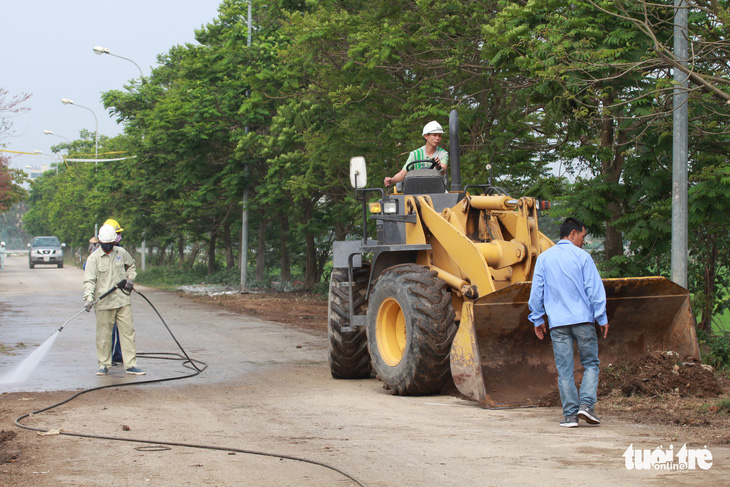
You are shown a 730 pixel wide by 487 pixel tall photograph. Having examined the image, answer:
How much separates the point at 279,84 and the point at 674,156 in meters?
16.0

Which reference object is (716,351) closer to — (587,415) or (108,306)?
(587,415)

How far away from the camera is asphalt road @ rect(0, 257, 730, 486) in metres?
6.14

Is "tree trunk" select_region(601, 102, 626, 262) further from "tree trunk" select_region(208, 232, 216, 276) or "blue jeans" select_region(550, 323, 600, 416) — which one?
"tree trunk" select_region(208, 232, 216, 276)

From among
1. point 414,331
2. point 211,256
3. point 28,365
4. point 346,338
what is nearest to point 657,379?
point 414,331

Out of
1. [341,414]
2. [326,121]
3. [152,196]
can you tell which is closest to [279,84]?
[326,121]

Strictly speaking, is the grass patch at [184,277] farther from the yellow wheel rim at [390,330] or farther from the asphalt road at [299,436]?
the yellow wheel rim at [390,330]

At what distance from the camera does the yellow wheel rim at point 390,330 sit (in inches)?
406

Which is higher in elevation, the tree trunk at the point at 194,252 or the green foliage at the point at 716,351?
the tree trunk at the point at 194,252

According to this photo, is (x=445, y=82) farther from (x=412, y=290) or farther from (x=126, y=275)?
(x=412, y=290)

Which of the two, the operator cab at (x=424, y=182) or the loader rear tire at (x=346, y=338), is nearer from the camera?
the operator cab at (x=424, y=182)

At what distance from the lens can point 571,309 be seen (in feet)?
26.6

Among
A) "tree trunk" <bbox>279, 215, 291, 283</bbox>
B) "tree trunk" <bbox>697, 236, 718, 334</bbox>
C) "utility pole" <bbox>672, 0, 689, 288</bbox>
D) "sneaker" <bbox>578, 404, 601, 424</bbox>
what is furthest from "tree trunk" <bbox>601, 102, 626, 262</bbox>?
"tree trunk" <bbox>279, 215, 291, 283</bbox>

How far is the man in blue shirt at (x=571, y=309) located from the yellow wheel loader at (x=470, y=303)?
614mm

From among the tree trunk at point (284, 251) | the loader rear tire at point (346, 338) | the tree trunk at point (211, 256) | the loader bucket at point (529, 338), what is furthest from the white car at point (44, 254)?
the loader bucket at point (529, 338)
